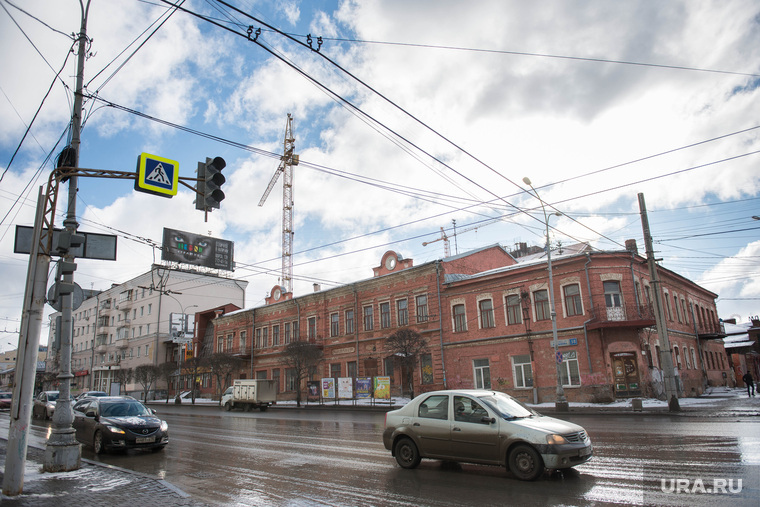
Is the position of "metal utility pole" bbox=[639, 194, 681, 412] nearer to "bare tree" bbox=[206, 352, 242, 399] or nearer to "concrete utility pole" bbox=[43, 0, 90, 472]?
"concrete utility pole" bbox=[43, 0, 90, 472]

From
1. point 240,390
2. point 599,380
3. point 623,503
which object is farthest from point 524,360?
point 623,503

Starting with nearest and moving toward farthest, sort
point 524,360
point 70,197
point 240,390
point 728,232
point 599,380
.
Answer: point 70,197, point 728,232, point 599,380, point 524,360, point 240,390

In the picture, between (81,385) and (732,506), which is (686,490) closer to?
(732,506)

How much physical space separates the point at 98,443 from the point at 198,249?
1290 inches

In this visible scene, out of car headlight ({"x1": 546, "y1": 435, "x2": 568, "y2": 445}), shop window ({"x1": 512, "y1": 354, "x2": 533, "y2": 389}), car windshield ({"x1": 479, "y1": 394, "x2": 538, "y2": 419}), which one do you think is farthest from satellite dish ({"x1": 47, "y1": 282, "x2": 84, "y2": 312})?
shop window ({"x1": 512, "y1": 354, "x2": 533, "y2": 389})

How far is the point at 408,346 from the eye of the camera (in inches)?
1248

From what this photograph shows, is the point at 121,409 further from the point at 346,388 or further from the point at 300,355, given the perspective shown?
the point at 300,355

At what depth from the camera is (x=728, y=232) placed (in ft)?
69.8

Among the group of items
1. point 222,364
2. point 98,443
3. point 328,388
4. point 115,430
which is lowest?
point 98,443

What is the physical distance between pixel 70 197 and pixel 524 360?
26.3 meters

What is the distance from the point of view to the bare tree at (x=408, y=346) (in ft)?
104

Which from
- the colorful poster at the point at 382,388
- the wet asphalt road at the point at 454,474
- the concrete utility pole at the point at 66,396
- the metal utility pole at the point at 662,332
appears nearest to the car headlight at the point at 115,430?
the wet asphalt road at the point at 454,474

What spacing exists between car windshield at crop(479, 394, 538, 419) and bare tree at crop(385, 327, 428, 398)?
73.8ft
